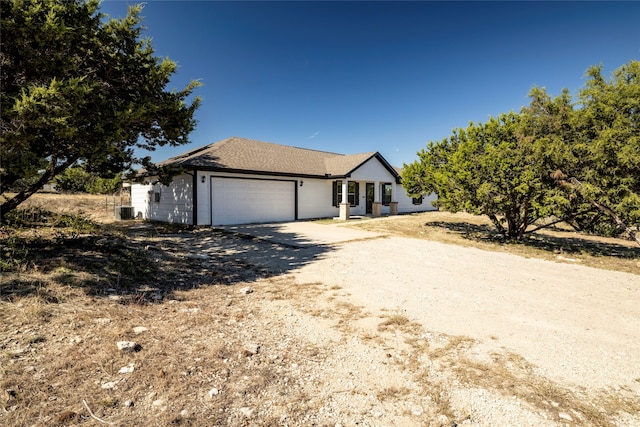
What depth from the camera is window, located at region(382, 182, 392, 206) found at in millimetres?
25178

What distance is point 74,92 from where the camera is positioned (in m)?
5.96

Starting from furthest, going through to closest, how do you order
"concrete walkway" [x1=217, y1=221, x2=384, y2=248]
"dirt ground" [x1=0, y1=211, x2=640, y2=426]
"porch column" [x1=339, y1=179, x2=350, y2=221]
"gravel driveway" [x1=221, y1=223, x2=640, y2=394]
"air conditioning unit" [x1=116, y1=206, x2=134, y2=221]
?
1. "porch column" [x1=339, y1=179, x2=350, y2=221]
2. "air conditioning unit" [x1=116, y1=206, x2=134, y2=221]
3. "concrete walkway" [x1=217, y1=221, x2=384, y2=248]
4. "gravel driveway" [x1=221, y1=223, x2=640, y2=394]
5. "dirt ground" [x1=0, y1=211, x2=640, y2=426]

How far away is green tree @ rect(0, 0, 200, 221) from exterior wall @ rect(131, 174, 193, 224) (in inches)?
180

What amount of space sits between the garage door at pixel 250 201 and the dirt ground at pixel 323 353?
9527 mm

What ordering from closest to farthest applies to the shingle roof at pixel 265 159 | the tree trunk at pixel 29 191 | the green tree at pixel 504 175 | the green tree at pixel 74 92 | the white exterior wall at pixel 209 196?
the green tree at pixel 74 92
the tree trunk at pixel 29 191
the green tree at pixel 504 175
the white exterior wall at pixel 209 196
the shingle roof at pixel 265 159

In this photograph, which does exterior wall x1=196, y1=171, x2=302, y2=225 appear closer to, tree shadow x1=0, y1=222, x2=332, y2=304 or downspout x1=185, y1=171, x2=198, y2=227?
downspout x1=185, y1=171, x2=198, y2=227

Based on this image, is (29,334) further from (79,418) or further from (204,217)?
(204,217)

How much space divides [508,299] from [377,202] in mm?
18096

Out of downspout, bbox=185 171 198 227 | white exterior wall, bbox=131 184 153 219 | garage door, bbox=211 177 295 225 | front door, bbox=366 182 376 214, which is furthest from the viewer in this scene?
front door, bbox=366 182 376 214

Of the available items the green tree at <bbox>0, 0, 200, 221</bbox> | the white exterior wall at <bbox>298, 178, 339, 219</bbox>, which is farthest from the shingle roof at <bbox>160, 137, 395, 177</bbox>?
the green tree at <bbox>0, 0, 200, 221</bbox>

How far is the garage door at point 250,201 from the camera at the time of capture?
15.6 meters

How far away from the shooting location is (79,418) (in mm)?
2344

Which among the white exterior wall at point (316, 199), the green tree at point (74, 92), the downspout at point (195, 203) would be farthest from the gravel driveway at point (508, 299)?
the white exterior wall at point (316, 199)

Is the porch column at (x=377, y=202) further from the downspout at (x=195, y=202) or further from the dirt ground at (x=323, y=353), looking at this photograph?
the dirt ground at (x=323, y=353)
